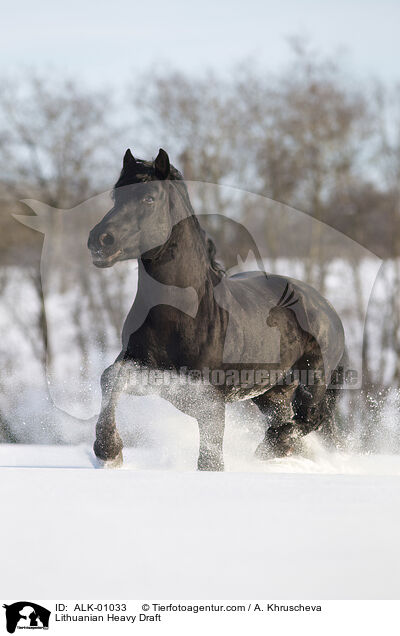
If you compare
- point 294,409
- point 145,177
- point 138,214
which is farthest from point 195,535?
point 294,409

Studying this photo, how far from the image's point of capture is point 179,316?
471 cm

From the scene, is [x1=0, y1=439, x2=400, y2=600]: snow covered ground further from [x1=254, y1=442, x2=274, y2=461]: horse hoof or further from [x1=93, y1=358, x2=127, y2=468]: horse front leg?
[x1=254, y1=442, x2=274, y2=461]: horse hoof

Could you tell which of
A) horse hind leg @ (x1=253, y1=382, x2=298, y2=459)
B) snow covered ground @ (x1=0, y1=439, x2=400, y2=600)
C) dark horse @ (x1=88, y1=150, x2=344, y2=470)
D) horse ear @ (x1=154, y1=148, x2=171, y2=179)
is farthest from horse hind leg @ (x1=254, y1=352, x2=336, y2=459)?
horse ear @ (x1=154, y1=148, x2=171, y2=179)

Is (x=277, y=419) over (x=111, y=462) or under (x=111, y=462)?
over

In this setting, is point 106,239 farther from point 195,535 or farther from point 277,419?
point 277,419

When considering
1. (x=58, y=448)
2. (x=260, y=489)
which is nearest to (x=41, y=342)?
(x=58, y=448)

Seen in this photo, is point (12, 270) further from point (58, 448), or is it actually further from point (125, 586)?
point (125, 586)

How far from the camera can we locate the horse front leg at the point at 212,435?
4.93m

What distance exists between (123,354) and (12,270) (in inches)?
591

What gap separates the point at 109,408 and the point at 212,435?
2.07 ft

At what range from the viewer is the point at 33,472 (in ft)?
15.3

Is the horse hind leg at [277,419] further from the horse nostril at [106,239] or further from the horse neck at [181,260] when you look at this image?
the horse nostril at [106,239]
